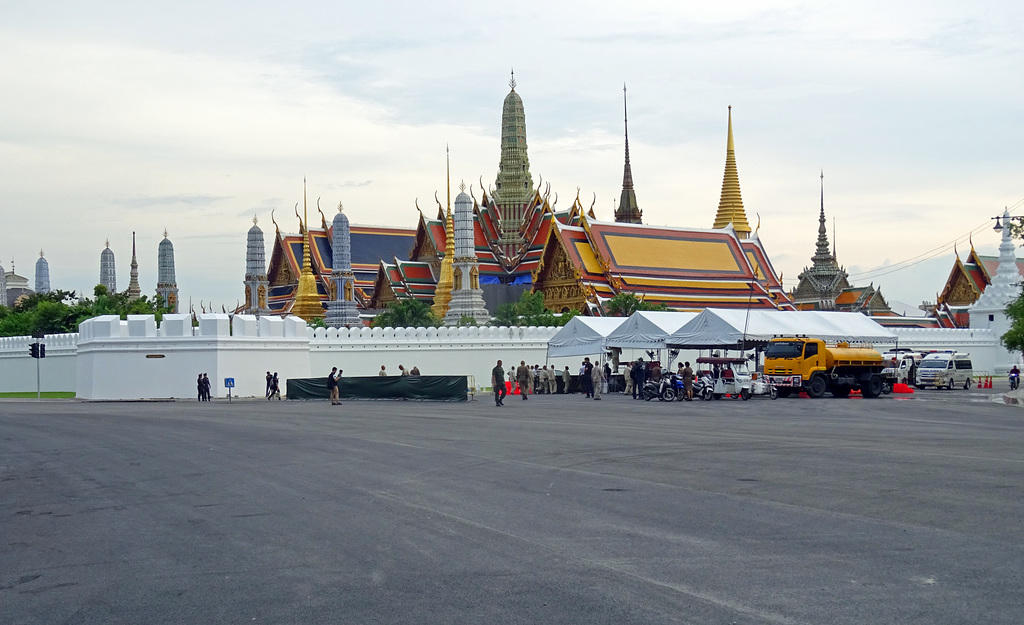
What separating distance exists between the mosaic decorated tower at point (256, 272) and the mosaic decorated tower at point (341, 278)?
672 cm

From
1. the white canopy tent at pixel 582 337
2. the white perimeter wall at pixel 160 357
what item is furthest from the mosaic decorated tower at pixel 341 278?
the white perimeter wall at pixel 160 357

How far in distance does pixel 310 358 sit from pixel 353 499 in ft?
110

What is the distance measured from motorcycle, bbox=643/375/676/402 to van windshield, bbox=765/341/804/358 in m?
3.30

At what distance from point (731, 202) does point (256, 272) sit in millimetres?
34391

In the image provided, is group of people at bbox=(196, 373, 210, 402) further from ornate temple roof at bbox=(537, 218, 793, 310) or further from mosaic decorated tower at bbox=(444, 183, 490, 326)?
ornate temple roof at bbox=(537, 218, 793, 310)

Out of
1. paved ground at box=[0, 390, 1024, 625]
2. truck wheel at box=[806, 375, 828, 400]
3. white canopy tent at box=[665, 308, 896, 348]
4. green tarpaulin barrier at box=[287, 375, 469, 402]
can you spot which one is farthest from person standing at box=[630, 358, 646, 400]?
paved ground at box=[0, 390, 1024, 625]

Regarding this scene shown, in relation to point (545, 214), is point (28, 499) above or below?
below

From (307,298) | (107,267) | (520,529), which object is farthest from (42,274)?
(520,529)

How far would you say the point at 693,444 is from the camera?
17.4 metres

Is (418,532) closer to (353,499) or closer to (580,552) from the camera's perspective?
(580,552)

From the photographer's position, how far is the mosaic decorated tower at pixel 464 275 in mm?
66250

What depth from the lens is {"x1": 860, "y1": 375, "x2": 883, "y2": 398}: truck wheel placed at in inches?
1437

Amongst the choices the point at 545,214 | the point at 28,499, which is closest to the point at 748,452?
the point at 28,499

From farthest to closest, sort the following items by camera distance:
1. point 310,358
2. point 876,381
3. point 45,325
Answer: point 45,325 < point 310,358 < point 876,381
